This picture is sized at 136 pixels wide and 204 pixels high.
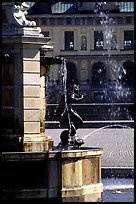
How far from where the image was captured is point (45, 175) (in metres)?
8.54

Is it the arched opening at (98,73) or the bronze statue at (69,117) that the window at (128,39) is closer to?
the arched opening at (98,73)

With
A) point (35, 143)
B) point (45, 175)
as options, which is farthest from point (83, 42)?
point (45, 175)

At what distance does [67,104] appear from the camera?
9.55 metres

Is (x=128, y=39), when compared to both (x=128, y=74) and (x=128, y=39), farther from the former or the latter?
(x=128, y=74)

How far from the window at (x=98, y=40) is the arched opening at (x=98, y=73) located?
1414 millimetres

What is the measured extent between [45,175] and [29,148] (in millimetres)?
583

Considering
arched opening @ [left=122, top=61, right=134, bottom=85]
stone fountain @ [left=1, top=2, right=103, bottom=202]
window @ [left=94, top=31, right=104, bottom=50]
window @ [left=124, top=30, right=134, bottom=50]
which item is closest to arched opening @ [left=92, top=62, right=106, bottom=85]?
window @ [left=94, top=31, right=104, bottom=50]

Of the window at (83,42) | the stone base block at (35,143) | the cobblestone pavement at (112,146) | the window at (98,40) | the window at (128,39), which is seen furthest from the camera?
the window at (83,42)

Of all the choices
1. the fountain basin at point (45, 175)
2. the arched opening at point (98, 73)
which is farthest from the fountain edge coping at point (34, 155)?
the arched opening at point (98, 73)

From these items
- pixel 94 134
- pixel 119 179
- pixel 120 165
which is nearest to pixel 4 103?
pixel 119 179

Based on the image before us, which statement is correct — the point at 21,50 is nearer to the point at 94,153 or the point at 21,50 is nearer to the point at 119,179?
the point at 94,153

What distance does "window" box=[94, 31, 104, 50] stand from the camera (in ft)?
165

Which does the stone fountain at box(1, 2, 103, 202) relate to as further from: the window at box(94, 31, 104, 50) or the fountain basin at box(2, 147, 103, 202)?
the window at box(94, 31, 104, 50)

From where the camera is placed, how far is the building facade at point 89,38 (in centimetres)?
5022
